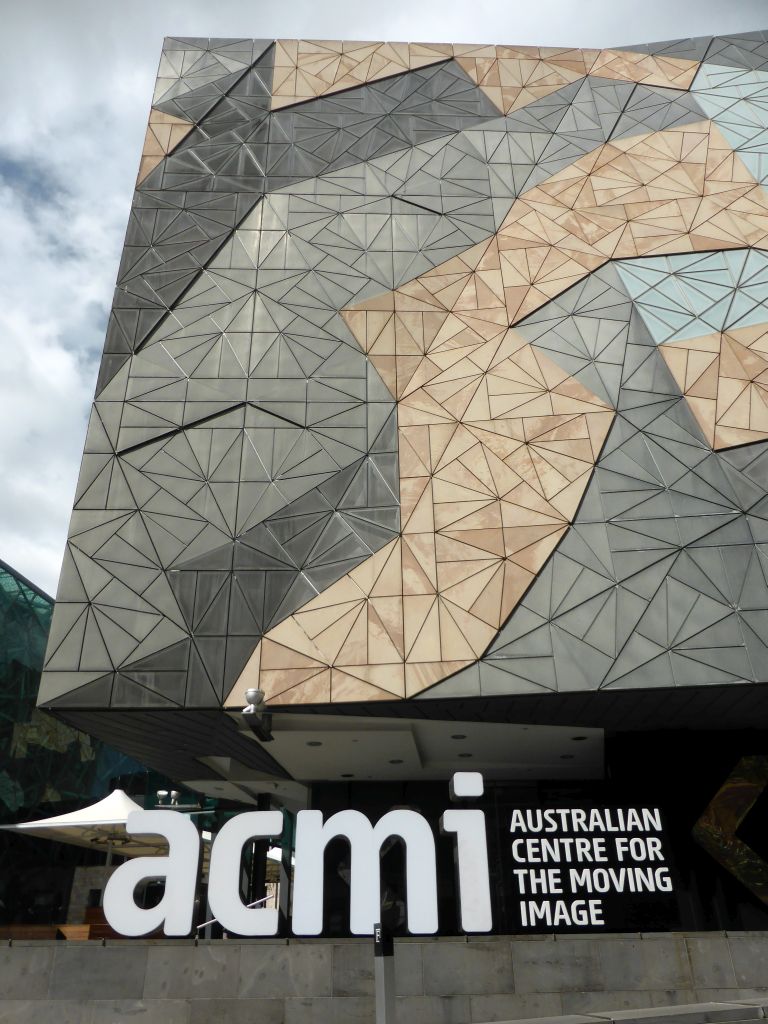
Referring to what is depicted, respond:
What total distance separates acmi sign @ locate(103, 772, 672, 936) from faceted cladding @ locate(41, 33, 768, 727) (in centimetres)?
429

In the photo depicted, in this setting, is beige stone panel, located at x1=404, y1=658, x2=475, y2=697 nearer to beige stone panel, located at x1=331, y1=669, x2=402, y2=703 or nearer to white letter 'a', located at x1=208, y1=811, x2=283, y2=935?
beige stone panel, located at x1=331, y1=669, x2=402, y2=703

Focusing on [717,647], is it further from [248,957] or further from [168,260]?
[168,260]

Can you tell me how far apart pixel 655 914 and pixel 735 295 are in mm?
15565

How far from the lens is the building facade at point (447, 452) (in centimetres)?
1560

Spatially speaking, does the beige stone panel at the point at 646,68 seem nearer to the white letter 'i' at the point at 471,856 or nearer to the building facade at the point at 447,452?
the building facade at the point at 447,452

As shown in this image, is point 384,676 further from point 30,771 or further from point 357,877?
point 30,771

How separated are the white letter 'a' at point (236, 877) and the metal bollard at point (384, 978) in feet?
5.44

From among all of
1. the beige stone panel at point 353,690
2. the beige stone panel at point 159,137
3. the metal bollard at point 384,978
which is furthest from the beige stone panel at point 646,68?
the metal bollard at point 384,978

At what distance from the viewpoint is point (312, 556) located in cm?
1684

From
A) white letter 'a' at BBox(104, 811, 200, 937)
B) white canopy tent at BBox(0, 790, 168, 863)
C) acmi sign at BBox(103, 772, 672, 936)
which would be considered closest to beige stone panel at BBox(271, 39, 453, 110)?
white canopy tent at BBox(0, 790, 168, 863)

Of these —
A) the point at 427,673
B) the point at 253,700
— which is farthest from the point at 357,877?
the point at 427,673

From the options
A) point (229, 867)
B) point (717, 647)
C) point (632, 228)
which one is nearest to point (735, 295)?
point (632, 228)

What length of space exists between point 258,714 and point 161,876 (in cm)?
432

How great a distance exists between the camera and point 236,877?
9992mm
